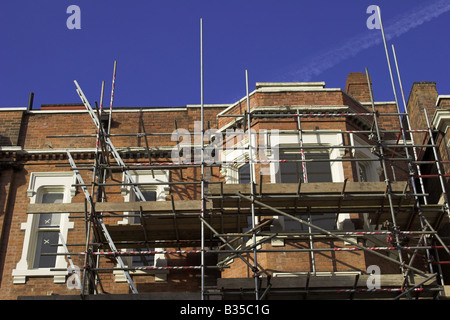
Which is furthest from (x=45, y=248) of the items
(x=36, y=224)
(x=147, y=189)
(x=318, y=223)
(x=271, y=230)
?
(x=318, y=223)

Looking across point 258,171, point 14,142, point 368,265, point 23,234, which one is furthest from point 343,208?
point 14,142

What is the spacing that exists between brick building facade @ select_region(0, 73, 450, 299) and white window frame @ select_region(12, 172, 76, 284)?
0.11 feet

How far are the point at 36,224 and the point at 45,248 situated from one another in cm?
71

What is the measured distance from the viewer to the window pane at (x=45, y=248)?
17.3m

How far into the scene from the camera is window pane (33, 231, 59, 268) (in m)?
17.3

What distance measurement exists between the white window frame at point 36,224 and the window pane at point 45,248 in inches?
5.5

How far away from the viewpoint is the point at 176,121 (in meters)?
19.3

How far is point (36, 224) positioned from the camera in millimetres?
17812

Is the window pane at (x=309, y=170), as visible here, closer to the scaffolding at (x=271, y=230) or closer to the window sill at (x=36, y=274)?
the scaffolding at (x=271, y=230)

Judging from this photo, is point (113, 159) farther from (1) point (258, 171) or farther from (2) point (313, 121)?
(2) point (313, 121)

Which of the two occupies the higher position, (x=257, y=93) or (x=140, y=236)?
(x=257, y=93)

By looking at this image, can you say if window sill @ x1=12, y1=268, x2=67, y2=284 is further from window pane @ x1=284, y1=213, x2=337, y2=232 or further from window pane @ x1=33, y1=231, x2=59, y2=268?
window pane @ x1=284, y1=213, x2=337, y2=232
